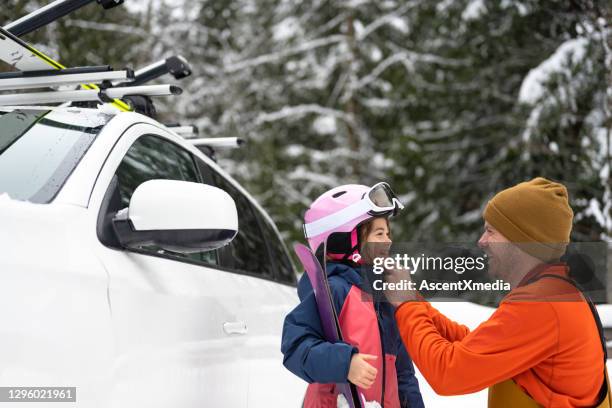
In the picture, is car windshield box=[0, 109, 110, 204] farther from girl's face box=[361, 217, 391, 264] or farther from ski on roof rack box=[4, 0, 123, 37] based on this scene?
girl's face box=[361, 217, 391, 264]

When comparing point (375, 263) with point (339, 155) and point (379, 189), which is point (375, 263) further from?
point (339, 155)

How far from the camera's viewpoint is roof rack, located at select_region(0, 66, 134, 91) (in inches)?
86.4

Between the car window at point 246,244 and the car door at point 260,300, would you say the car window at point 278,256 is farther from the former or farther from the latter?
the car window at point 246,244

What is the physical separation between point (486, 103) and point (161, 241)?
1497 centimetres

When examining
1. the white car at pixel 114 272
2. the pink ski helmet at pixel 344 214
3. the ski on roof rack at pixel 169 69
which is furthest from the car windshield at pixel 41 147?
the ski on roof rack at pixel 169 69

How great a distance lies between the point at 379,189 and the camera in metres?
2.34

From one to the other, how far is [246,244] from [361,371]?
1.49 m

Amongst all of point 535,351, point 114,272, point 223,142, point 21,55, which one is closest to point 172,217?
point 114,272

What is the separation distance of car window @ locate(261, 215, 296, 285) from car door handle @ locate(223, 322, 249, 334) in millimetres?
1328

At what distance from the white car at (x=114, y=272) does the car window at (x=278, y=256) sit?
1.27 metres

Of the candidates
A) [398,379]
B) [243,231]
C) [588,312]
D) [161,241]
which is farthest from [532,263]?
[243,231]

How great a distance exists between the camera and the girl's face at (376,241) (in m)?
2.28

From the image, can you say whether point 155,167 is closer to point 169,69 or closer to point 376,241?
point 376,241

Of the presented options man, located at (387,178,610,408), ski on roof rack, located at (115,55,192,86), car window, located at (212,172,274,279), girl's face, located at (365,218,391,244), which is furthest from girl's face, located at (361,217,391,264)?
ski on roof rack, located at (115,55,192,86)
